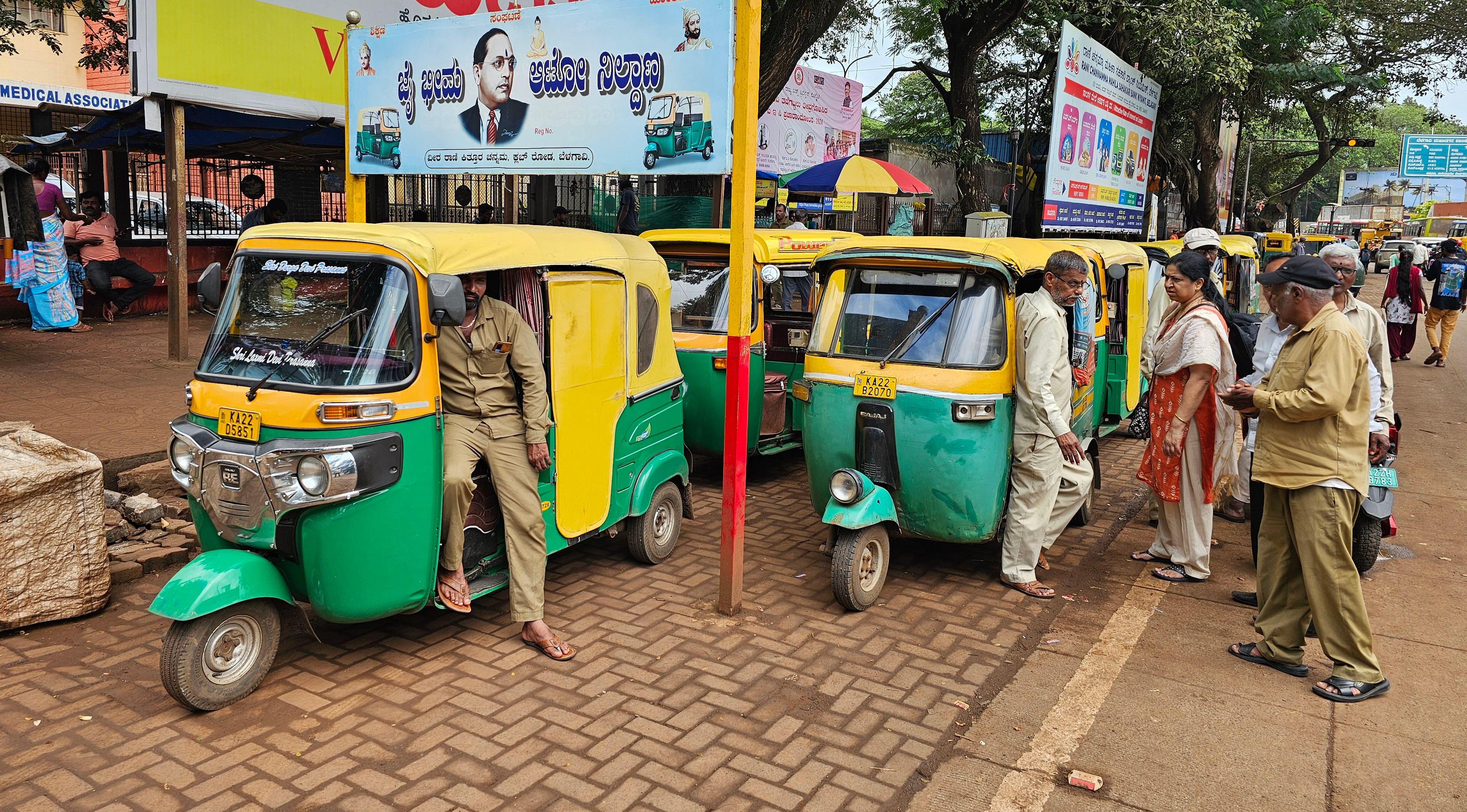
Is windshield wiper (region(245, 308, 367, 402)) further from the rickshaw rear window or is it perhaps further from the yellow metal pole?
the yellow metal pole

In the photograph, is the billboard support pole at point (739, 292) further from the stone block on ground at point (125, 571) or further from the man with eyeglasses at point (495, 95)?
the stone block on ground at point (125, 571)

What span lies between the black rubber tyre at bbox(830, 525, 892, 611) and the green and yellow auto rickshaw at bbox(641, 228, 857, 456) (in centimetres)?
189

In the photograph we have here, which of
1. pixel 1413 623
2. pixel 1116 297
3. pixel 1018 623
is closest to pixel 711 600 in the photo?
pixel 1018 623

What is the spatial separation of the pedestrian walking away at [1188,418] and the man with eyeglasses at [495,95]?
448 cm

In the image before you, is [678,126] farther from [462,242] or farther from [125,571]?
[125,571]

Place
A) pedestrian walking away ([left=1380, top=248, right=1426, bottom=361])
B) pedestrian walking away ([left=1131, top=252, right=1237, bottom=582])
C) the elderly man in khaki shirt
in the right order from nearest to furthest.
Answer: the elderly man in khaki shirt, pedestrian walking away ([left=1131, top=252, right=1237, bottom=582]), pedestrian walking away ([left=1380, top=248, right=1426, bottom=361])

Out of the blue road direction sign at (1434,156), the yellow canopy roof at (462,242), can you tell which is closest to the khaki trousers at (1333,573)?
the yellow canopy roof at (462,242)

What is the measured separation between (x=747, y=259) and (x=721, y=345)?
2547mm

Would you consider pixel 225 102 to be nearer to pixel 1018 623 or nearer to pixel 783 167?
pixel 1018 623

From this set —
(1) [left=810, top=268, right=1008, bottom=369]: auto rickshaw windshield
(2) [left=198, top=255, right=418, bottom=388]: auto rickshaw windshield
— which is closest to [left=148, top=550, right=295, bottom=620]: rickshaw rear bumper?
(2) [left=198, top=255, right=418, bottom=388]: auto rickshaw windshield

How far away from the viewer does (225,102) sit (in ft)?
33.0

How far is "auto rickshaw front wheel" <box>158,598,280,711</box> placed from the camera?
155 inches

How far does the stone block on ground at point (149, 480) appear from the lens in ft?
21.4

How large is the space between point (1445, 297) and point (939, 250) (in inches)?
526
